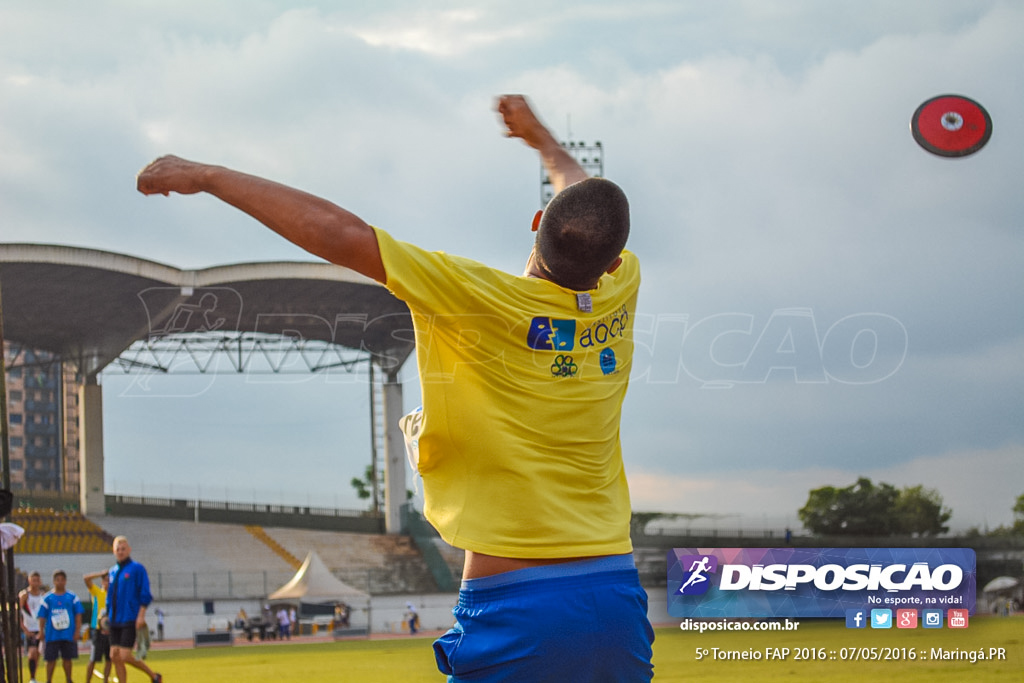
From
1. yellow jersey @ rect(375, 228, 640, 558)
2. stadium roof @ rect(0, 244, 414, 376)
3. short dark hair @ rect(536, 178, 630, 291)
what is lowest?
yellow jersey @ rect(375, 228, 640, 558)

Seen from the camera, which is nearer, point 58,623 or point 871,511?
point 58,623

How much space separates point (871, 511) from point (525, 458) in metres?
37.2

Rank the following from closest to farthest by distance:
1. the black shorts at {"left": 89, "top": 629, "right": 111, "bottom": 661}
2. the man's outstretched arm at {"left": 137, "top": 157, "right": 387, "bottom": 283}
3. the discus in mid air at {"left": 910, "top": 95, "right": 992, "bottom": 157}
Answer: the man's outstretched arm at {"left": 137, "top": 157, "right": 387, "bottom": 283}, the discus in mid air at {"left": 910, "top": 95, "right": 992, "bottom": 157}, the black shorts at {"left": 89, "top": 629, "right": 111, "bottom": 661}

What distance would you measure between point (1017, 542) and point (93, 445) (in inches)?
1107

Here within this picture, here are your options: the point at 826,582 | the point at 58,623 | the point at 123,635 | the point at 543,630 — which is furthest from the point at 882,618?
the point at 543,630

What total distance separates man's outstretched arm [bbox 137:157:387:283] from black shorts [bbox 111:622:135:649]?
10722mm

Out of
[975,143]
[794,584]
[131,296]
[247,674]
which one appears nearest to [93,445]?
[131,296]

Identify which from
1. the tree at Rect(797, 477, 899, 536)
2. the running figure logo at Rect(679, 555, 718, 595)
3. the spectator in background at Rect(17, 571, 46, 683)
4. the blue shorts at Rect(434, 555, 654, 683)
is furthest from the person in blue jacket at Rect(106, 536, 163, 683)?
the tree at Rect(797, 477, 899, 536)

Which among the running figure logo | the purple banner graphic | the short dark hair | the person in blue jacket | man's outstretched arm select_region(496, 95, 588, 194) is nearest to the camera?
the short dark hair

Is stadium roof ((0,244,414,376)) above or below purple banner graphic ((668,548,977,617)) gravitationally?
above

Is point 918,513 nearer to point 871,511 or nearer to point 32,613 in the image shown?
point 871,511

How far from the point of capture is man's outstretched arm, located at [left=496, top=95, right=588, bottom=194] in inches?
118

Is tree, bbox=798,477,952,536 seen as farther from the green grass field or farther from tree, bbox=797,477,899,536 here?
the green grass field

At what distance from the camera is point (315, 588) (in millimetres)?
31281
